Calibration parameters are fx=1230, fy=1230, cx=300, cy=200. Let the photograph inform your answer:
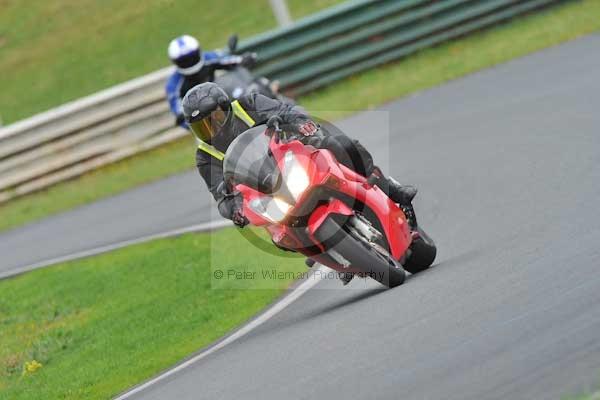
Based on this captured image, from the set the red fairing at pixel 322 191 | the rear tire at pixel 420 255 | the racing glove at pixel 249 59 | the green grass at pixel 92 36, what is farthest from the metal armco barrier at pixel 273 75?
the red fairing at pixel 322 191

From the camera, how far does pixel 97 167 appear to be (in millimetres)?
19266

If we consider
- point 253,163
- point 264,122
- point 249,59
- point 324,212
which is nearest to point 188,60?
point 249,59

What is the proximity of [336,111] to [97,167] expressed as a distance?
425 cm

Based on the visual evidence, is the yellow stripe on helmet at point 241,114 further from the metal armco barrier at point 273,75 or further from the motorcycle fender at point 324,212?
the metal armco barrier at point 273,75

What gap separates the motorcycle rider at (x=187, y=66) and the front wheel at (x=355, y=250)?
6.88 meters

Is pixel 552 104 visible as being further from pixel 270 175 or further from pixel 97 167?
pixel 97 167

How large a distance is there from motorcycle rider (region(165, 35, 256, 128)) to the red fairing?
6637mm

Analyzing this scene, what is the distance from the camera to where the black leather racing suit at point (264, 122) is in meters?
8.00

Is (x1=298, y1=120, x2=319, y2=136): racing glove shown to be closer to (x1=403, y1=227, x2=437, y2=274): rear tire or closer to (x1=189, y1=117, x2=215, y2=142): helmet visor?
(x1=189, y1=117, x2=215, y2=142): helmet visor

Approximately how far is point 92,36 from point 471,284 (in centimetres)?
2068

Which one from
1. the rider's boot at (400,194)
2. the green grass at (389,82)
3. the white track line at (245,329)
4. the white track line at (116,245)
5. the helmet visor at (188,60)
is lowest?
the green grass at (389,82)

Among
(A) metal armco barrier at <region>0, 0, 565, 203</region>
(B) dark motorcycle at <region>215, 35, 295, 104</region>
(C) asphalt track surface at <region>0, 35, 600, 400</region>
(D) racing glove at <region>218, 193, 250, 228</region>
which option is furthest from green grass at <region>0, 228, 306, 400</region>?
(A) metal armco barrier at <region>0, 0, 565, 203</region>

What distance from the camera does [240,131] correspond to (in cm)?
854

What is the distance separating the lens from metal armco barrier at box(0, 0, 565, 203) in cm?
1862
